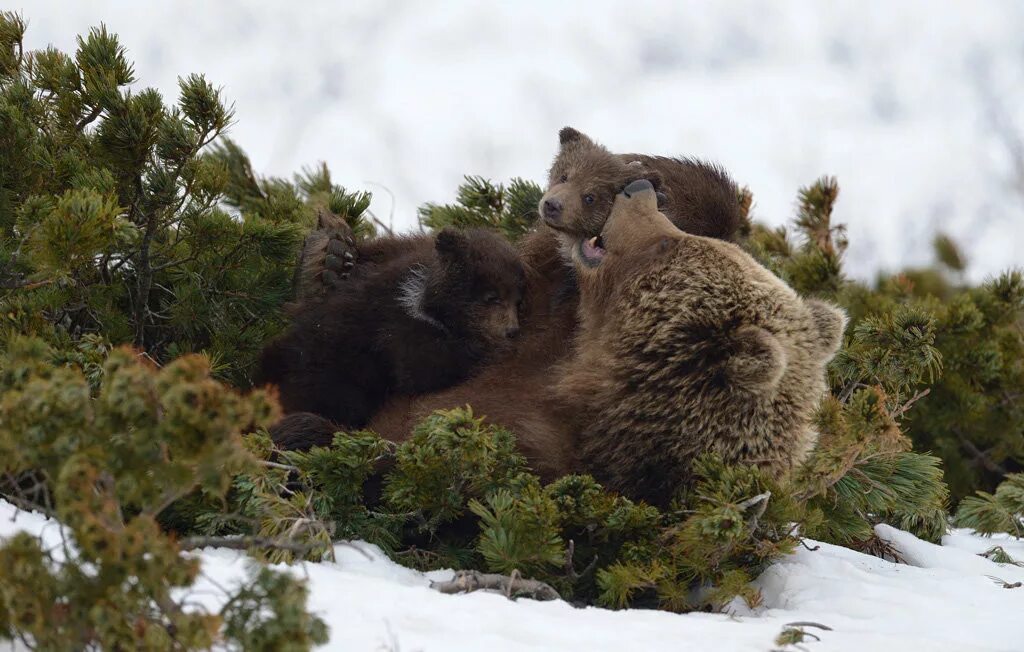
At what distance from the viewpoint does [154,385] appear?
2707mm

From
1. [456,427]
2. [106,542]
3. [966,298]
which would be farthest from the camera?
[966,298]

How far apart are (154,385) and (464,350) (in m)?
2.91

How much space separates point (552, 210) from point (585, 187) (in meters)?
0.29

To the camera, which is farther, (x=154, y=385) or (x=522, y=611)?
(x=522, y=611)

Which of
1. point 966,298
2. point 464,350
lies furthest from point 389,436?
point 966,298

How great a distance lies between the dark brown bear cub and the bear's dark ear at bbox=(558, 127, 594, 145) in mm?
918

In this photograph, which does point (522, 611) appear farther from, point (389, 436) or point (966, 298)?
point (966, 298)

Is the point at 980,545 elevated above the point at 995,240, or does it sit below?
below

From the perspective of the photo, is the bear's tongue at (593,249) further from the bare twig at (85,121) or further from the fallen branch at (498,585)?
the bare twig at (85,121)

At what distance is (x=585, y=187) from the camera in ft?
19.0

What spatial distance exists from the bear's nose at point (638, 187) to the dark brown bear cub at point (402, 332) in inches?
30.1

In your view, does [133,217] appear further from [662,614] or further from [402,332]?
[662,614]

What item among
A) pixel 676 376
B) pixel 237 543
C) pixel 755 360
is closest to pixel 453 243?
pixel 676 376

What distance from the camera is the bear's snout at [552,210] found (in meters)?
5.59
